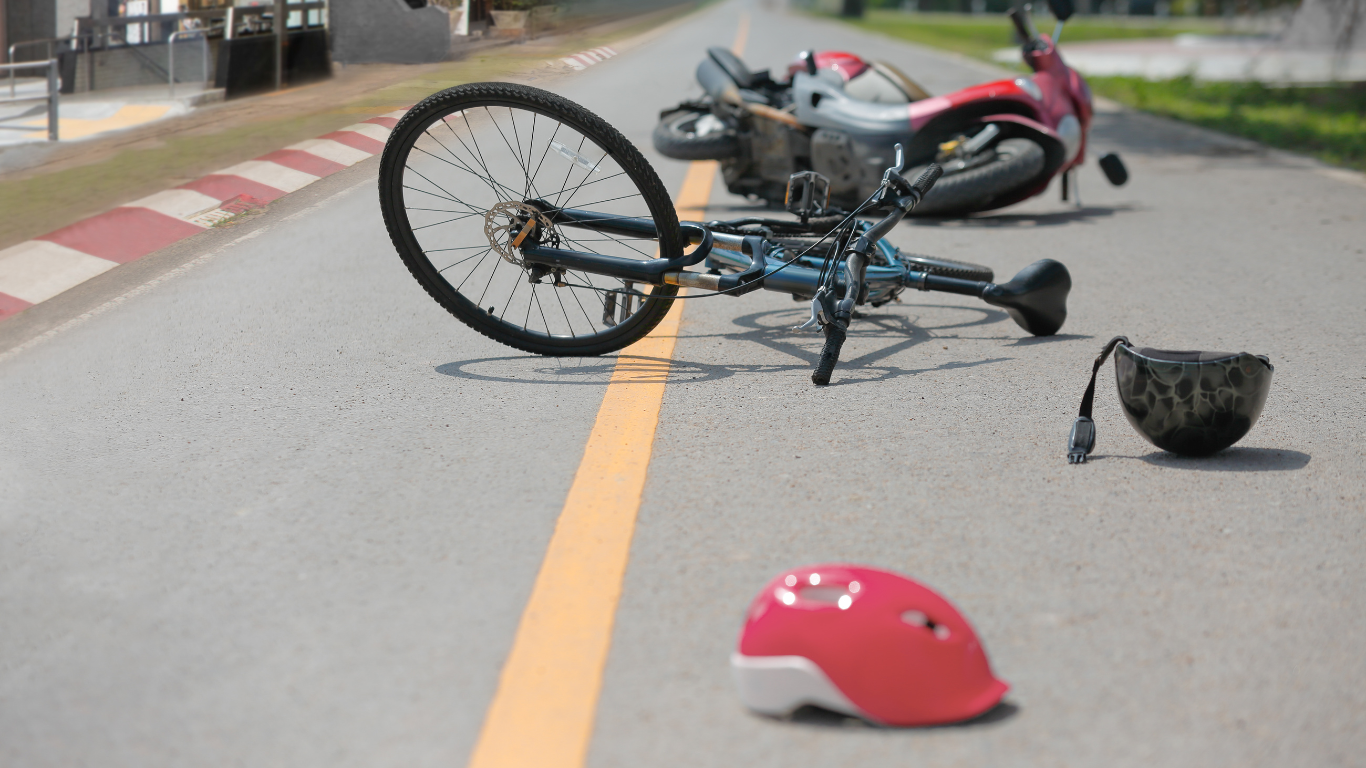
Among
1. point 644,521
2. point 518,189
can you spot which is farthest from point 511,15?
point 644,521

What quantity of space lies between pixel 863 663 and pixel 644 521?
0.94 m

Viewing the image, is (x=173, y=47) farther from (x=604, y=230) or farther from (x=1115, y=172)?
(x=1115, y=172)

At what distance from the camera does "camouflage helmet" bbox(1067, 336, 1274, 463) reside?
3.28 meters

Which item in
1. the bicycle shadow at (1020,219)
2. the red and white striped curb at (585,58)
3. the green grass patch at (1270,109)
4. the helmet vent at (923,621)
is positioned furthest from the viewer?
the green grass patch at (1270,109)

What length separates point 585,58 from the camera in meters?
4.02

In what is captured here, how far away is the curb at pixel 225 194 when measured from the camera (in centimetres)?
380

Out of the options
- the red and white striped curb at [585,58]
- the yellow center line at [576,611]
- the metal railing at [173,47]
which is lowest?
the yellow center line at [576,611]

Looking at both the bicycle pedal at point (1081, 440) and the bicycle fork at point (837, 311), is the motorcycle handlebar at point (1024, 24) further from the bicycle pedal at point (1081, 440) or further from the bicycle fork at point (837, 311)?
the bicycle pedal at point (1081, 440)

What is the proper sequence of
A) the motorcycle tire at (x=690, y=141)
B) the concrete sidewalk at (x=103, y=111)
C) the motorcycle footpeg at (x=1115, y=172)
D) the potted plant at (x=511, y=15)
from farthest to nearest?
the motorcycle footpeg at (x=1115, y=172) < the motorcycle tire at (x=690, y=141) < the potted plant at (x=511, y=15) < the concrete sidewalk at (x=103, y=111)

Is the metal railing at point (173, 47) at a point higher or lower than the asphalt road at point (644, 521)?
higher

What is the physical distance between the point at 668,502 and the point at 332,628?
3.03 ft

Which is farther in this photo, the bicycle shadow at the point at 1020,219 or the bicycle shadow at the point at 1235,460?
the bicycle shadow at the point at 1020,219

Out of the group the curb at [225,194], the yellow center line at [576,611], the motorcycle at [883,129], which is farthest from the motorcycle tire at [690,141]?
the yellow center line at [576,611]

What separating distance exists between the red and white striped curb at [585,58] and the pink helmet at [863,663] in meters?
2.34
